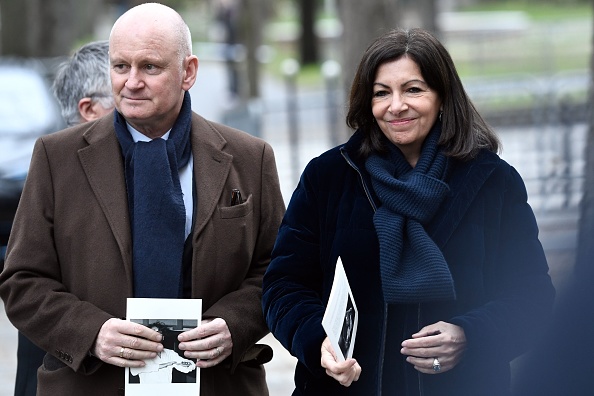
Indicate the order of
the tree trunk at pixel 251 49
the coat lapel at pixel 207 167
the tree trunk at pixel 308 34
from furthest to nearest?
the tree trunk at pixel 308 34, the tree trunk at pixel 251 49, the coat lapel at pixel 207 167

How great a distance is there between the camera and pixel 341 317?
347 cm

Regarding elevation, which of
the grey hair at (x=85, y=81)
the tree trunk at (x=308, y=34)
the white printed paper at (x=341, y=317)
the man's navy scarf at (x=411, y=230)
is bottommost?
the tree trunk at (x=308, y=34)

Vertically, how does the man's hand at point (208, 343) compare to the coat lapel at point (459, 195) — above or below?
below

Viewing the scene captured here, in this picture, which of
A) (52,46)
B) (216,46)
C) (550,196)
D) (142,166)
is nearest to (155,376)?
(142,166)

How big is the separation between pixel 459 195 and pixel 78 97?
5.79 feet

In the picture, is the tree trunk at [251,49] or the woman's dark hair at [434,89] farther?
the tree trunk at [251,49]

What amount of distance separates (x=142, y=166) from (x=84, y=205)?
231mm

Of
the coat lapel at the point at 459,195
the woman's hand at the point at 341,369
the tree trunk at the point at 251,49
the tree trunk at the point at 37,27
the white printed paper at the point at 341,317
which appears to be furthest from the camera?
the tree trunk at the point at 251,49

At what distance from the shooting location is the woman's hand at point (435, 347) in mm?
3600

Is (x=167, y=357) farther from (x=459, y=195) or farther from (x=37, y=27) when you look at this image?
(x=37, y=27)

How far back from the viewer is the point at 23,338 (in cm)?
469

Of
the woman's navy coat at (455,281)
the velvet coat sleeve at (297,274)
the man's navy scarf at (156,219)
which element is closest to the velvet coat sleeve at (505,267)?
the woman's navy coat at (455,281)

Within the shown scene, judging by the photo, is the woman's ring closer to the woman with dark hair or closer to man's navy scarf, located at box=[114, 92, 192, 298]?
the woman with dark hair

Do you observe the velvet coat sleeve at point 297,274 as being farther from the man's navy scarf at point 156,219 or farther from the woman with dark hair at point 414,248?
the man's navy scarf at point 156,219
